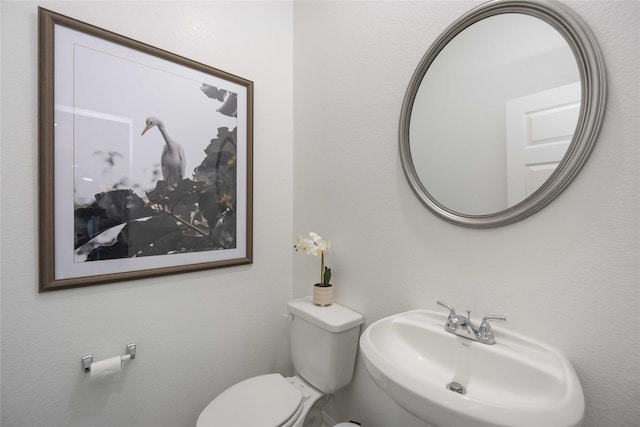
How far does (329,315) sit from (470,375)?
1.89 ft

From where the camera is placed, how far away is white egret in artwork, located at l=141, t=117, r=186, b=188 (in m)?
1.18

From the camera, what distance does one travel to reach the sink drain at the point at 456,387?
0.79m

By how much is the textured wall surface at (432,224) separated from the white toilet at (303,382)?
0.12 metres

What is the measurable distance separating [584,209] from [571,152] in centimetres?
15

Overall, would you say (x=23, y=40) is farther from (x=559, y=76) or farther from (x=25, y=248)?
(x=559, y=76)

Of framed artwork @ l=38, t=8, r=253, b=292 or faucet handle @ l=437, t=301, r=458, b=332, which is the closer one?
faucet handle @ l=437, t=301, r=458, b=332

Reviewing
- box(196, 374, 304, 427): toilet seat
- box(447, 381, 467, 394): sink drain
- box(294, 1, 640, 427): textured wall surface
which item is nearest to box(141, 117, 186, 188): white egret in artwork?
box(294, 1, 640, 427): textured wall surface

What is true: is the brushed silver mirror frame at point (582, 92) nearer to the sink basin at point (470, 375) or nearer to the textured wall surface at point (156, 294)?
the sink basin at point (470, 375)

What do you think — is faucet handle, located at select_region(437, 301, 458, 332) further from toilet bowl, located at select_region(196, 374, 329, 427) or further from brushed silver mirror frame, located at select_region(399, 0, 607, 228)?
toilet bowl, located at select_region(196, 374, 329, 427)

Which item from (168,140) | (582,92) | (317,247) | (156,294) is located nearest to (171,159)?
(168,140)

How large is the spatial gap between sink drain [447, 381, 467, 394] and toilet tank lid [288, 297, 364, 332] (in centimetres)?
45

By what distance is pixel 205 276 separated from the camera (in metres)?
1.32

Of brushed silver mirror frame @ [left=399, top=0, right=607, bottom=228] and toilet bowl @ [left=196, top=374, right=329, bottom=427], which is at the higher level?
brushed silver mirror frame @ [left=399, top=0, right=607, bottom=228]

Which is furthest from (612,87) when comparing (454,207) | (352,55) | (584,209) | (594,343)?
(352,55)
